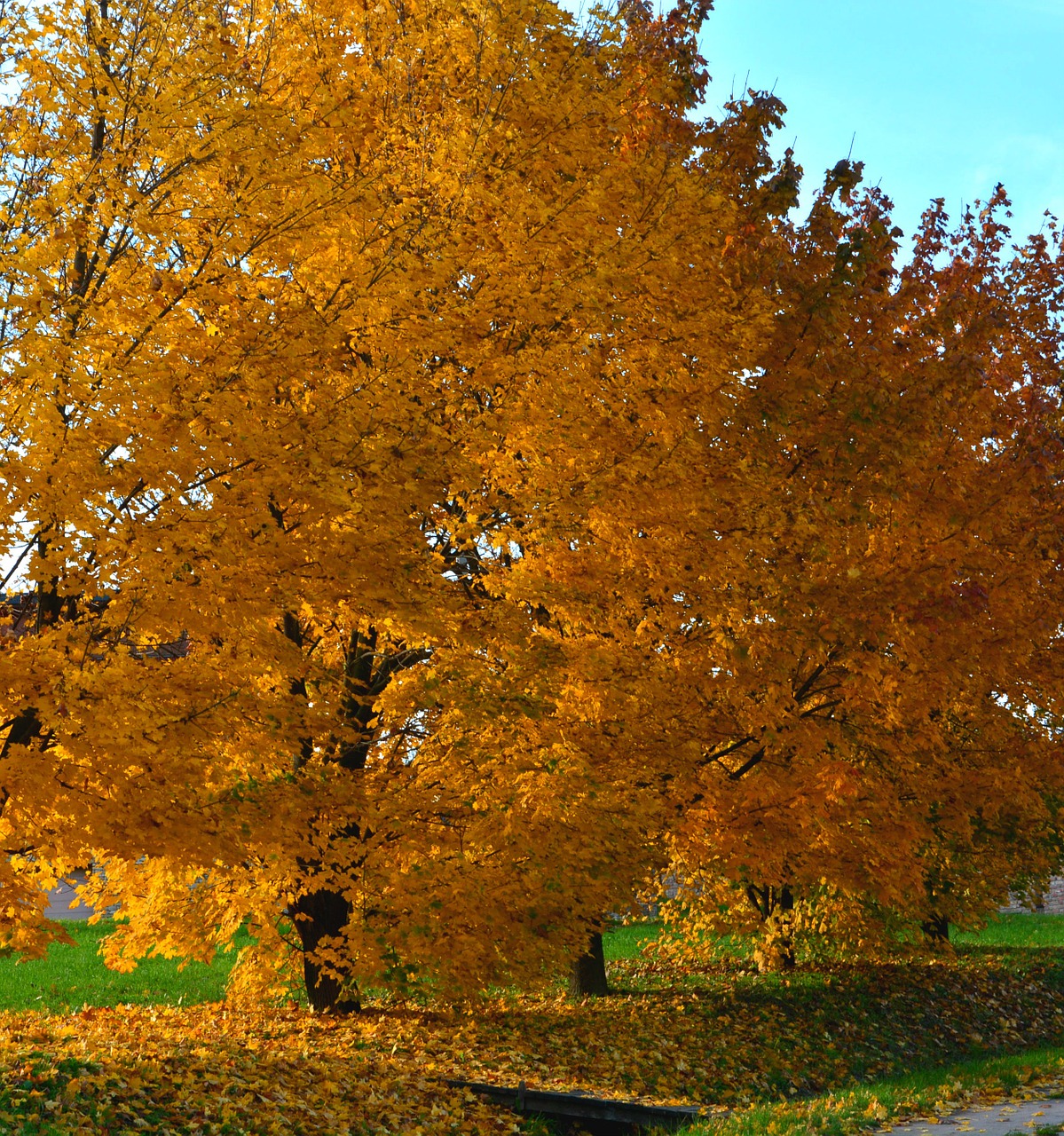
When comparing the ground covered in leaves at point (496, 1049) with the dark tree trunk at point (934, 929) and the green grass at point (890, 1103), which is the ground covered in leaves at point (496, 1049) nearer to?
the dark tree trunk at point (934, 929)

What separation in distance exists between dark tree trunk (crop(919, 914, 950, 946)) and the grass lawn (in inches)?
17.5

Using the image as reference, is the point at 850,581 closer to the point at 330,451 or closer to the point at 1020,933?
Answer: the point at 330,451

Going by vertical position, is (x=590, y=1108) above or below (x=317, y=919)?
below

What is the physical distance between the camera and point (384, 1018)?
10.2 metres

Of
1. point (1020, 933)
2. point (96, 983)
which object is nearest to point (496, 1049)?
point (96, 983)

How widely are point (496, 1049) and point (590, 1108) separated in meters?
1.91

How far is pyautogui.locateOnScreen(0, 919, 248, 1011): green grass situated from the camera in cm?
1530

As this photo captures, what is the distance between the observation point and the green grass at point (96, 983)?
15.3m

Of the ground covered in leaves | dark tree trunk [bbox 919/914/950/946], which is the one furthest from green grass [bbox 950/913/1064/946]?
the ground covered in leaves

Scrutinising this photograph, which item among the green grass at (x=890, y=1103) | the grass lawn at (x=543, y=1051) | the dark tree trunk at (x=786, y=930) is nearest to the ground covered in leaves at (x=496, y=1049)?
the grass lawn at (x=543, y=1051)

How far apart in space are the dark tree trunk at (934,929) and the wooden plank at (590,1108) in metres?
9.49

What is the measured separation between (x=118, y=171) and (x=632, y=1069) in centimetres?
819

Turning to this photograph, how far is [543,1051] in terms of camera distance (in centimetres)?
988

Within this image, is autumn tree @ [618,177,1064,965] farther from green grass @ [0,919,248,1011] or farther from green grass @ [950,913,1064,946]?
green grass @ [950,913,1064,946]
